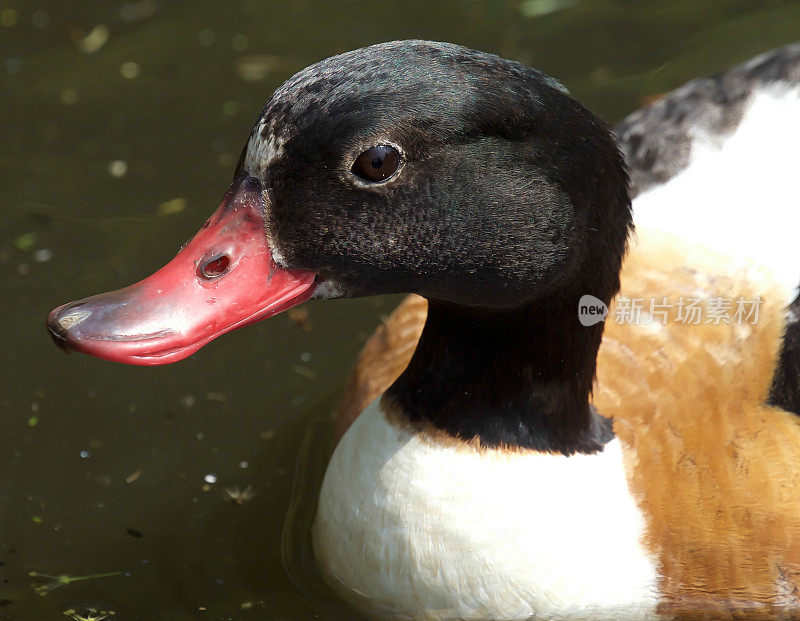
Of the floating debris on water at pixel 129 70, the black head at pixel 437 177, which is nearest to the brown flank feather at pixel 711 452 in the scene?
the black head at pixel 437 177

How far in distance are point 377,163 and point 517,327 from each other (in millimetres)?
581

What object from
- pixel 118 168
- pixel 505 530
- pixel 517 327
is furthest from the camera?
pixel 118 168

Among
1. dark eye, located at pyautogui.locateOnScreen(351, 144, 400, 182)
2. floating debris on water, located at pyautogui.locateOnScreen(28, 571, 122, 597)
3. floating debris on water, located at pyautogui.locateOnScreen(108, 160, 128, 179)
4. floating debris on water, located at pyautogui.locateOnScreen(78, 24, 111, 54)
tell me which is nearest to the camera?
dark eye, located at pyautogui.locateOnScreen(351, 144, 400, 182)

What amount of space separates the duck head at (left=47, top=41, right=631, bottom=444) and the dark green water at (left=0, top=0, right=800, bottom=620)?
1.15 m

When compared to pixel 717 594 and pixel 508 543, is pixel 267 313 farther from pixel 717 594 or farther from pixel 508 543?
pixel 717 594

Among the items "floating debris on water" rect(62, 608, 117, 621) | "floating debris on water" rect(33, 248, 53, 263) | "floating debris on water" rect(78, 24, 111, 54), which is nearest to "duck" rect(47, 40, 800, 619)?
"floating debris on water" rect(62, 608, 117, 621)

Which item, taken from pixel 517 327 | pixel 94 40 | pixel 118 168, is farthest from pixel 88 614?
pixel 94 40

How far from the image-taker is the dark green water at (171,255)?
3.21 metres

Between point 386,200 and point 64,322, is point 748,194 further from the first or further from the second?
point 64,322

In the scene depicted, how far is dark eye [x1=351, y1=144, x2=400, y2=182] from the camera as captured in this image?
2086 millimetres

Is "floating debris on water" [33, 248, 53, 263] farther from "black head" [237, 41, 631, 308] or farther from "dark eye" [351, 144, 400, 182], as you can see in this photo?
"dark eye" [351, 144, 400, 182]

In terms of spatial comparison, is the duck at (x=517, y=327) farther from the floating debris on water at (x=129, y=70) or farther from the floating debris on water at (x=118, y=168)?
the floating debris on water at (x=129, y=70)

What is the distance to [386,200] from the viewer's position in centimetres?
217

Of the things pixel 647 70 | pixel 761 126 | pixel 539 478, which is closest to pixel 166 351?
pixel 539 478
